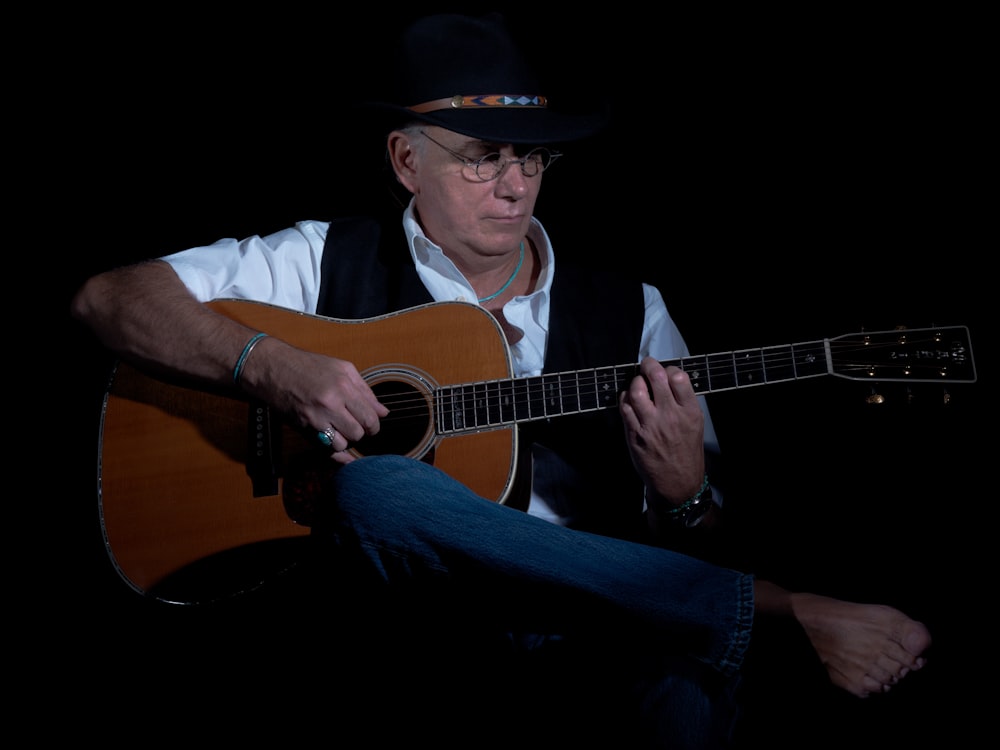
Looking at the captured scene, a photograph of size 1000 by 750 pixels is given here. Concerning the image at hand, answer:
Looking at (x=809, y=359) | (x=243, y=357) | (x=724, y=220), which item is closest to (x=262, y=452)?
(x=243, y=357)

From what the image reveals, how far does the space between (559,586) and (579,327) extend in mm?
907

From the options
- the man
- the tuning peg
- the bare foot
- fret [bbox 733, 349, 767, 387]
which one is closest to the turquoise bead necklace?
the man

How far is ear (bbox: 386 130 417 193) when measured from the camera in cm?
209

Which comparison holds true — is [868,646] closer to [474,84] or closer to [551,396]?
[551,396]

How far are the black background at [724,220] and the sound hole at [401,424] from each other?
0.51 meters

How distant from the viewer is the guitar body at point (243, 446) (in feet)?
5.83

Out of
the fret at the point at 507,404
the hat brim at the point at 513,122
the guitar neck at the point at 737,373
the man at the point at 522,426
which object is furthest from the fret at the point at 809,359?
the hat brim at the point at 513,122

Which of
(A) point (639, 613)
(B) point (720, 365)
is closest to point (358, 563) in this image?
(A) point (639, 613)

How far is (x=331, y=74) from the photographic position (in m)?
2.51

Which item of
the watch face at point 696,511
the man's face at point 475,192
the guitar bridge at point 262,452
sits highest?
the man's face at point 475,192

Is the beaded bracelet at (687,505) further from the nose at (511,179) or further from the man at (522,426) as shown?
the nose at (511,179)

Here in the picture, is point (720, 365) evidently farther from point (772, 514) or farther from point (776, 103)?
point (776, 103)

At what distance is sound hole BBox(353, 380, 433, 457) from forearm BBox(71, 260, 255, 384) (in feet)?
1.19

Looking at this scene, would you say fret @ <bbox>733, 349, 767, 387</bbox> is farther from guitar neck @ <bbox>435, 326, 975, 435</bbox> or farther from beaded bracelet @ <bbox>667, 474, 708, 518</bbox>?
beaded bracelet @ <bbox>667, 474, 708, 518</bbox>
